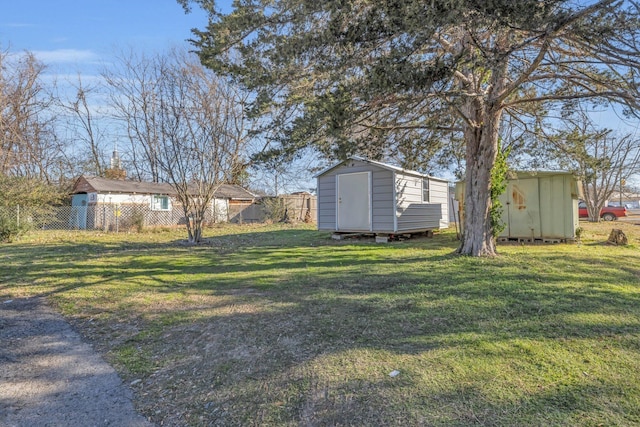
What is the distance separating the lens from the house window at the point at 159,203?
19547 millimetres

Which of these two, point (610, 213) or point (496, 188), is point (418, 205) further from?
point (610, 213)

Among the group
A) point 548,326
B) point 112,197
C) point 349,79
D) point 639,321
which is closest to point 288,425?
point 548,326

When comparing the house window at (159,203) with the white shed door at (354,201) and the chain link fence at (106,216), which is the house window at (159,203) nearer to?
the chain link fence at (106,216)

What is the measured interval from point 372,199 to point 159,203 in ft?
45.6

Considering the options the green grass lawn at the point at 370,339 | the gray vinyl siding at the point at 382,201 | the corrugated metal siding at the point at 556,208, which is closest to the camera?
the green grass lawn at the point at 370,339

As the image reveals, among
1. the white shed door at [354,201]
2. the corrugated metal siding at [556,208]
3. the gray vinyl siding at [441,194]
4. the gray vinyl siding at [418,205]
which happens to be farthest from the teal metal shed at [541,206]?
the gray vinyl siding at [441,194]

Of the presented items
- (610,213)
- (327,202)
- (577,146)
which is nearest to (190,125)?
(327,202)

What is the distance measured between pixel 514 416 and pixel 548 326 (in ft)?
5.46

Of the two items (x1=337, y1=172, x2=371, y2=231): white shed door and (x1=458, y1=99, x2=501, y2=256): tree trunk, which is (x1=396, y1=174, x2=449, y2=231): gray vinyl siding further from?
(x1=458, y1=99, x2=501, y2=256): tree trunk

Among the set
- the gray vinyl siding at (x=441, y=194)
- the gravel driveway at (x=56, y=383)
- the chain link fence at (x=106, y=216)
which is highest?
the gray vinyl siding at (x=441, y=194)

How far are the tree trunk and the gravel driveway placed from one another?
6460mm

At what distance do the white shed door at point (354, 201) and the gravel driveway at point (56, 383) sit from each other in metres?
8.44

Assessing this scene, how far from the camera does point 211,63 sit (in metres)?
5.06

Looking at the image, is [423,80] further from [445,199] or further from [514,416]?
[445,199]
